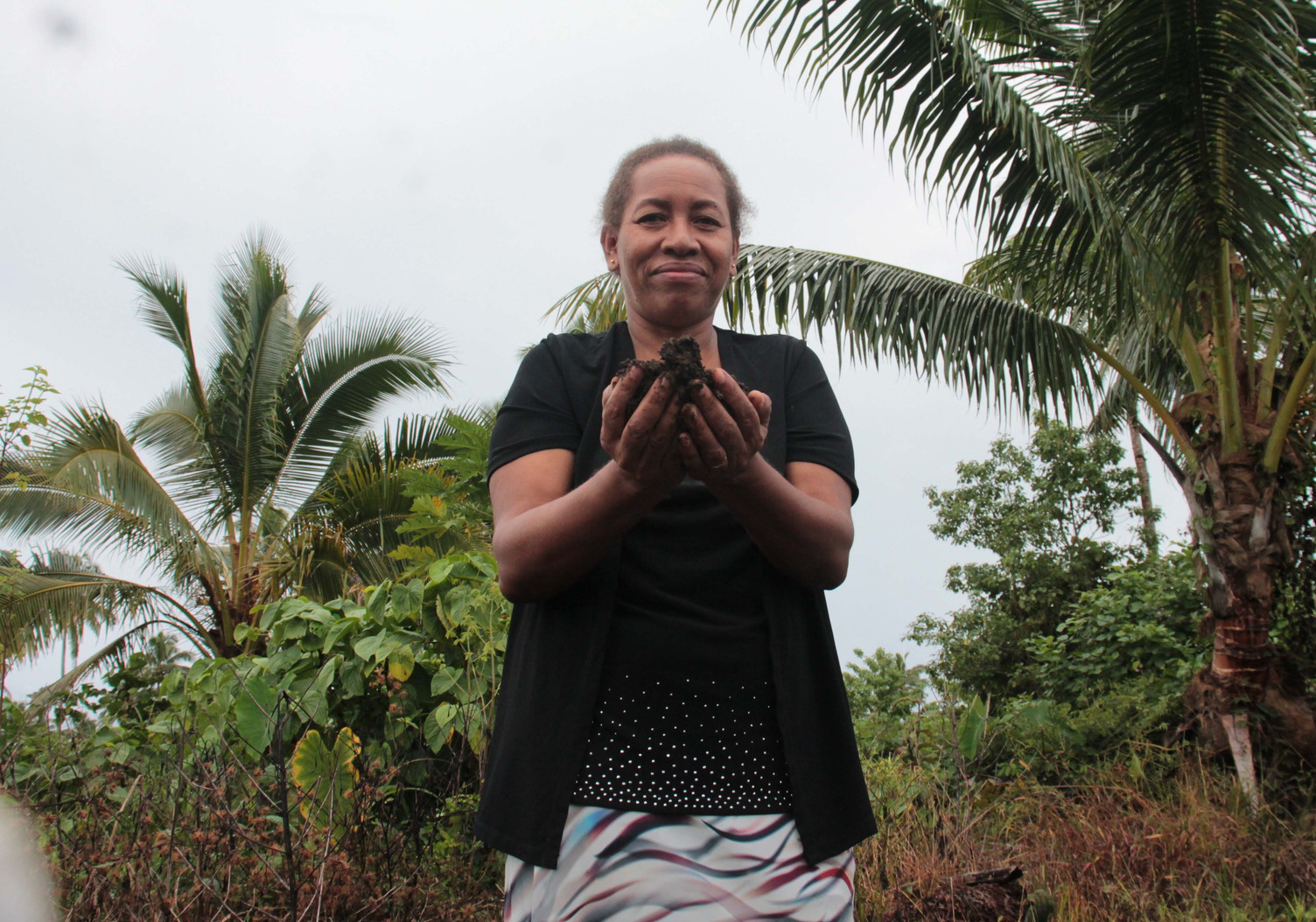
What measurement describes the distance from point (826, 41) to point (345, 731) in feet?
14.7

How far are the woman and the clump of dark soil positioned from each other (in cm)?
1

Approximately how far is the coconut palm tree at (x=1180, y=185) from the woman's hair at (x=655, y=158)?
169 inches

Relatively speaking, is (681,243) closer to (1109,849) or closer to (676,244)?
(676,244)

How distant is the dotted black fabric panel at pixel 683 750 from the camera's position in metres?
1.06

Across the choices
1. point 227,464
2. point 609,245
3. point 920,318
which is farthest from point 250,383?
point 609,245

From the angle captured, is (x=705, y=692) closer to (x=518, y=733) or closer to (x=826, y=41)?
(x=518, y=733)

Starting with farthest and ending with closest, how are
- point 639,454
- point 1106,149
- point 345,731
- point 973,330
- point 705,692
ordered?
point 973,330, point 1106,149, point 345,731, point 705,692, point 639,454

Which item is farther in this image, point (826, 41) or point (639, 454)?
point (826, 41)

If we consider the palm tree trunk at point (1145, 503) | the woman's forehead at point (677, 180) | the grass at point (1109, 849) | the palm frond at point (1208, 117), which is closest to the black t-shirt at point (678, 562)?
the woman's forehead at point (677, 180)

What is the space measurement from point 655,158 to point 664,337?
0.84ft

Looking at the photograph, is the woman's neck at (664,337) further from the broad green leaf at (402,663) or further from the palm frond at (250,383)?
the palm frond at (250,383)

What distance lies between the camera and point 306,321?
1176 cm

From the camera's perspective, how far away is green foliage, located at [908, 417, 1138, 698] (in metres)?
12.4

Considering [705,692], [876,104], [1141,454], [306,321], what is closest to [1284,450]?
[876,104]
